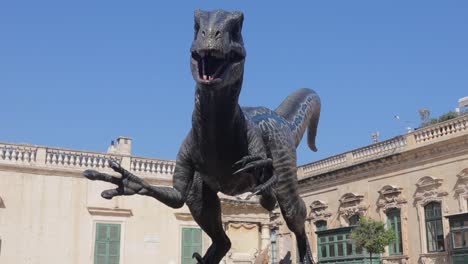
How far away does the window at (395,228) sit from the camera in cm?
2422

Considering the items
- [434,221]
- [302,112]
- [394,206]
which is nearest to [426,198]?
[434,221]

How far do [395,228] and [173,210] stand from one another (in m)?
9.03

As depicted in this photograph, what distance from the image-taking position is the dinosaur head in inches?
150

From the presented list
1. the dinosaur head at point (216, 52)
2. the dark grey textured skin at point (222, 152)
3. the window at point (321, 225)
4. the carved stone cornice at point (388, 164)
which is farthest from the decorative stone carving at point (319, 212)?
the dinosaur head at point (216, 52)

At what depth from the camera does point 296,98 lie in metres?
6.07

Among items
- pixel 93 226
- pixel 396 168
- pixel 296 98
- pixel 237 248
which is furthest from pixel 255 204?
pixel 296 98

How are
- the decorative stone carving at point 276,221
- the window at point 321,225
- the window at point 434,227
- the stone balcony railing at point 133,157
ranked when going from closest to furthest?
1. the stone balcony railing at point 133,157
2. the window at point 434,227
3. the window at point 321,225
4. the decorative stone carving at point 276,221

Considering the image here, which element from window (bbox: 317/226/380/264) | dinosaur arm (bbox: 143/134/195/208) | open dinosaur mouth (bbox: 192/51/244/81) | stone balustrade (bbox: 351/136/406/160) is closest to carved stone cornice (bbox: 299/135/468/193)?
stone balustrade (bbox: 351/136/406/160)

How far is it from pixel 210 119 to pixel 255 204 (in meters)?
16.6

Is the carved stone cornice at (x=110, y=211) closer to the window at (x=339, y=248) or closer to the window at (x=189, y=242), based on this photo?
the window at (x=189, y=242)

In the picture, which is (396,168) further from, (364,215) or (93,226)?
(93,226)

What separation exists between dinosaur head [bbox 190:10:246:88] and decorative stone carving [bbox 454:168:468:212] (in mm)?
19384

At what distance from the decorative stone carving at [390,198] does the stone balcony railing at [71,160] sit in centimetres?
876

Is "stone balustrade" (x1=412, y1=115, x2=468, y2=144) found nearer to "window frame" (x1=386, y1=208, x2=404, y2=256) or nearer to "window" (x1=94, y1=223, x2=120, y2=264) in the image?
"window frame" (x1=386, y1=208, x2=404, y2=256)
